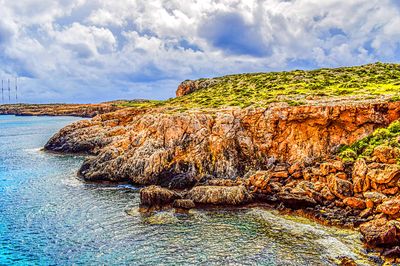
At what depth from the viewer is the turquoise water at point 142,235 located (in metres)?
36.8

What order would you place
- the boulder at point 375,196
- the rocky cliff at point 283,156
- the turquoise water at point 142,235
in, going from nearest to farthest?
the turquoise water at point 142,235 → the boulder at point 375,196 → the rocky cliff at point 283,156

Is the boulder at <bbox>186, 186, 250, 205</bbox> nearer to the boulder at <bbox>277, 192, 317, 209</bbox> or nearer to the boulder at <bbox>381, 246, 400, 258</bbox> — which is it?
the boulder at <bbox>277, 192, 317, 209</bbox>

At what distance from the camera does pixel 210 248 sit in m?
39.1

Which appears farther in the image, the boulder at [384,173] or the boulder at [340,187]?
the boulder at [340,187]

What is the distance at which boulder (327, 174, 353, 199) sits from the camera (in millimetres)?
49219

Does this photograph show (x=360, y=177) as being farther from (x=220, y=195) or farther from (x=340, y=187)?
(x=220, y=195)

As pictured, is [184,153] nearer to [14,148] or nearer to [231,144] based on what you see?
[231,144]

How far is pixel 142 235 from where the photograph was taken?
42438 millimetres

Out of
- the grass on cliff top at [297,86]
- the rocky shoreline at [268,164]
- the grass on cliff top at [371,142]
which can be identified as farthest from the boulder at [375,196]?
the grass on cliff top at [297,86]

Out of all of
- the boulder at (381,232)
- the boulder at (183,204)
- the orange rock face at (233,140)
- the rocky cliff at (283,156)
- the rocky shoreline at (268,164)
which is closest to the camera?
the boulder at (381,232)

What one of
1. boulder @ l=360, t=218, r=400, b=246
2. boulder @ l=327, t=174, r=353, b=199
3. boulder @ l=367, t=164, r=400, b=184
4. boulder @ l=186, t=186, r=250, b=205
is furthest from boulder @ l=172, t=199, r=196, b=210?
boulder @ l=367, t=164, r=400, b=184

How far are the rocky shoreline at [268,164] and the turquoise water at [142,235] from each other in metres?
3.57

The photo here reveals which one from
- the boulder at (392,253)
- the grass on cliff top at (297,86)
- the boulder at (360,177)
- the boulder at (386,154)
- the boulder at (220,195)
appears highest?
the grass on cliff top at (297,86)

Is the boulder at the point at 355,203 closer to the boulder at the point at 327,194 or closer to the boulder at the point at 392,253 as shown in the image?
the boulder at the point at 327,194
